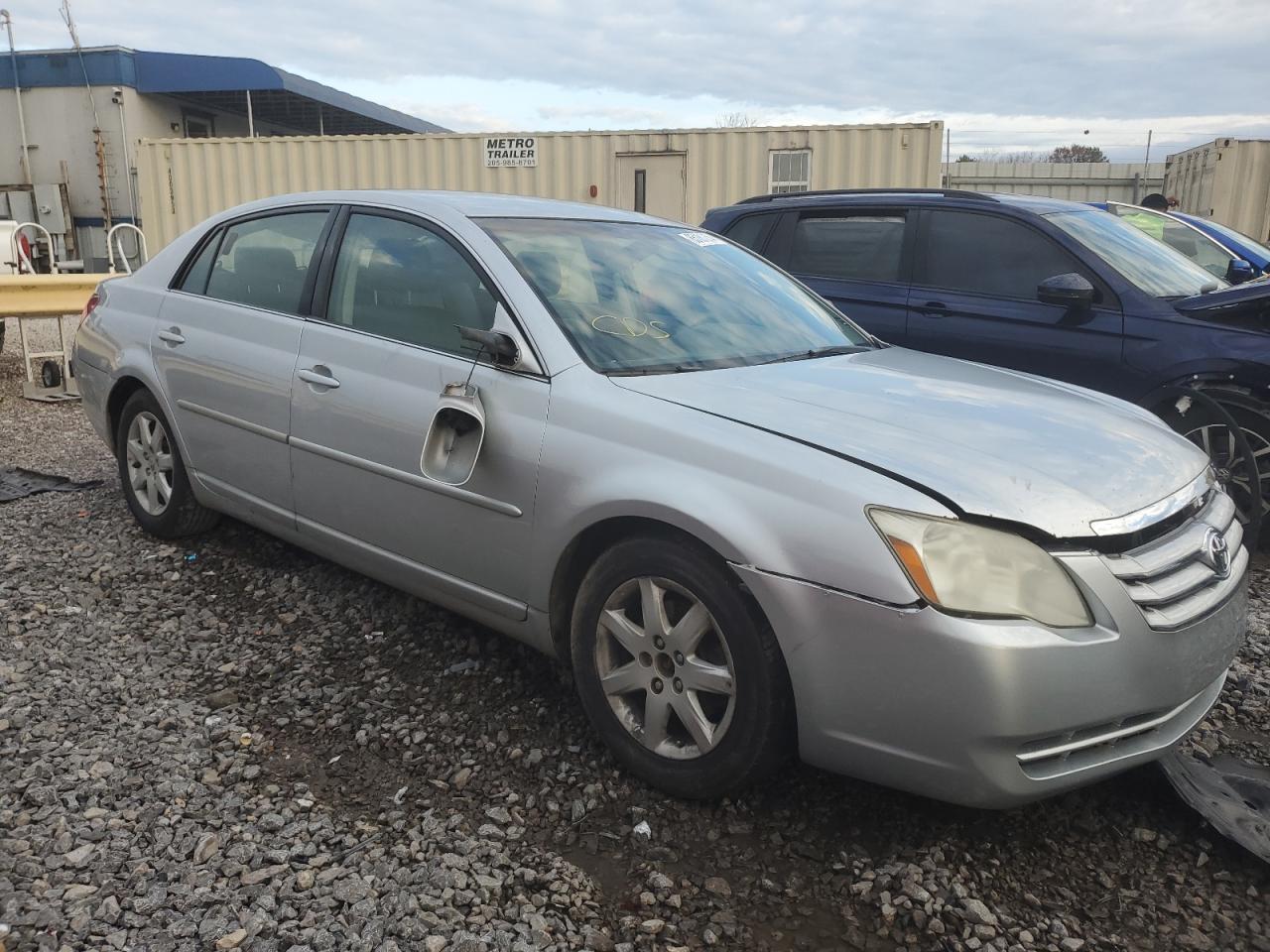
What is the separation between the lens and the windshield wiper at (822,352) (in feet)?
11.0

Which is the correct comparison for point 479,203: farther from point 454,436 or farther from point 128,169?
Answer: point 128,169

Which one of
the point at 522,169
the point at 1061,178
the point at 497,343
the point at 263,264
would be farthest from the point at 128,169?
the point at 1061,178

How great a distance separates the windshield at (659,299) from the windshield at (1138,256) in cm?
217

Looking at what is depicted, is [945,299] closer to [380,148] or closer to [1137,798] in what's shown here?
[1137,798]

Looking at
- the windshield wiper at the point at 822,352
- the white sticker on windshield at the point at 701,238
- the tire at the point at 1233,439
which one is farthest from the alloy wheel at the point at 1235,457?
the white sticker on windshield at the point at 701,238

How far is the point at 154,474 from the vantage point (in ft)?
15.3

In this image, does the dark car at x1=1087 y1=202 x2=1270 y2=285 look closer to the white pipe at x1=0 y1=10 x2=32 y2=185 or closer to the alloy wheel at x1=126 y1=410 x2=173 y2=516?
the alloy wheel at x1=126 y1=410 x2=173 y2=516

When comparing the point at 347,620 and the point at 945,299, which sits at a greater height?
the point at 945,299

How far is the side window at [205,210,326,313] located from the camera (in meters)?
3.93

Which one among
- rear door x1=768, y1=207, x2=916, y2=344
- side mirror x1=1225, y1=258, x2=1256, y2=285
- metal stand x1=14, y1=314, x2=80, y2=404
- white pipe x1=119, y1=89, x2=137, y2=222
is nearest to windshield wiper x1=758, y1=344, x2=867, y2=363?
rear door x1=768, y1=207, x2=916, y2=344

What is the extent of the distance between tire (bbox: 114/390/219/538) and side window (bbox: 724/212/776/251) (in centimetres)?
351

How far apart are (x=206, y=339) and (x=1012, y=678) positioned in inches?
134

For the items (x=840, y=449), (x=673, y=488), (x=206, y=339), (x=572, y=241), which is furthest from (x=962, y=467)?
(x=206, y=339)

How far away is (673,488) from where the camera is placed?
8.45 ft
